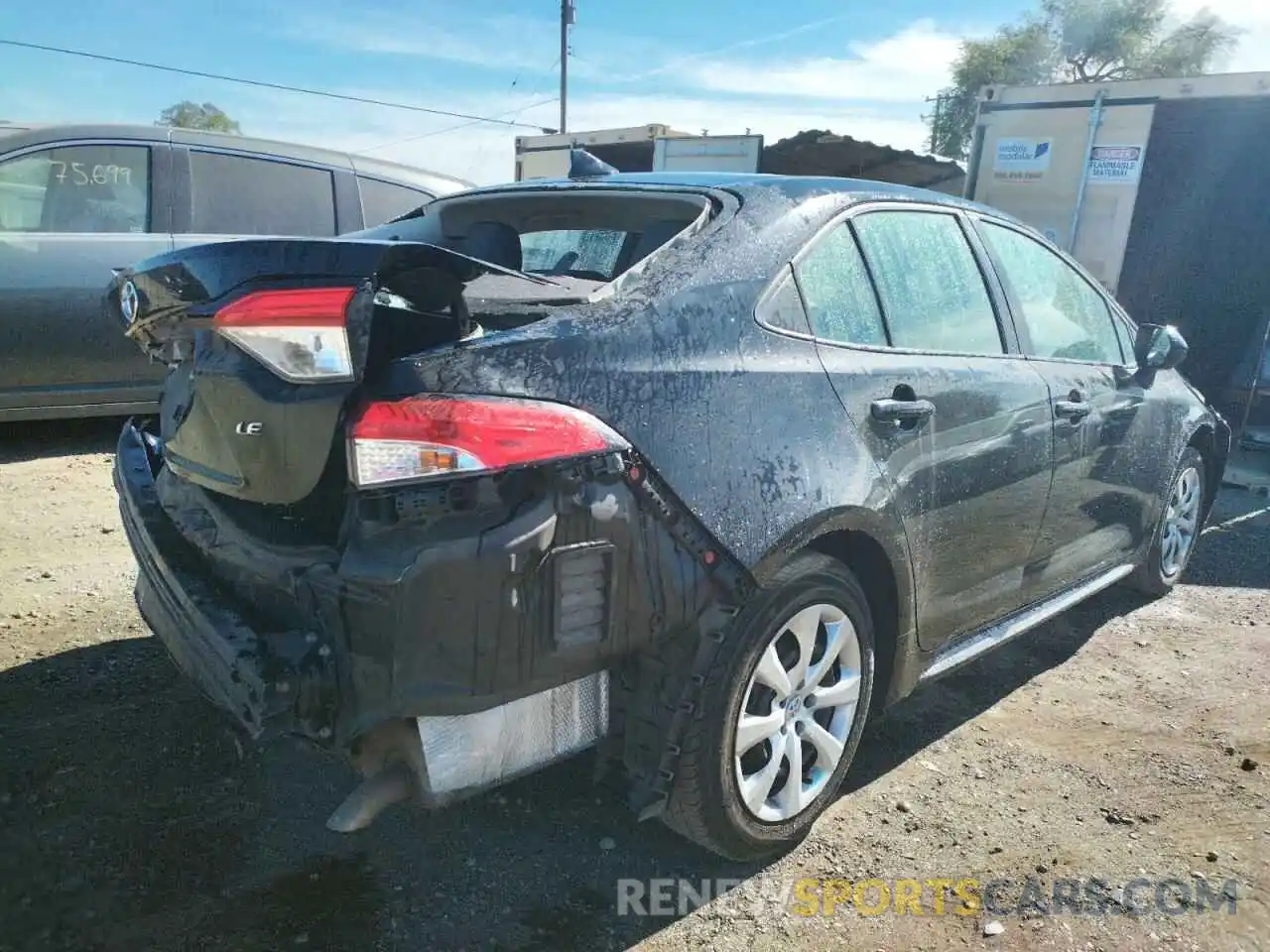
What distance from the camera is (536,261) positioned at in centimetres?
309

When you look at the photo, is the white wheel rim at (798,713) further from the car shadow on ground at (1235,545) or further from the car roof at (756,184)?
the car shadow on ground at (1235,545)

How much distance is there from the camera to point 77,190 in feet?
18.4

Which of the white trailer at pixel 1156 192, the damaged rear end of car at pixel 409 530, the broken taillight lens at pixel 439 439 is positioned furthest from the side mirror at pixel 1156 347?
the white trailer at pixel 1156 192

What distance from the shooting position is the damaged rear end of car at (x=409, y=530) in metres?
1.87

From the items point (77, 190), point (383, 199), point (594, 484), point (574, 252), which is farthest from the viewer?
point (383, 199)

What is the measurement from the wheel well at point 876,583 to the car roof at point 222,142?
14.0ft

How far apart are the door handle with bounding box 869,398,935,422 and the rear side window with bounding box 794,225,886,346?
186 mm

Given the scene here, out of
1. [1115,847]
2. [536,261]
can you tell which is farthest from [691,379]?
[1115,847]

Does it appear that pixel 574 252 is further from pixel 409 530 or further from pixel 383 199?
pixel 383 199

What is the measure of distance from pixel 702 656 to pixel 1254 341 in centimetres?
732

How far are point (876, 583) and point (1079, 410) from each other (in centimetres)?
125

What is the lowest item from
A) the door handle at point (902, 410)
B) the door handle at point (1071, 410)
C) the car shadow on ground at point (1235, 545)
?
the car shadow on ground at point (1235, 545)

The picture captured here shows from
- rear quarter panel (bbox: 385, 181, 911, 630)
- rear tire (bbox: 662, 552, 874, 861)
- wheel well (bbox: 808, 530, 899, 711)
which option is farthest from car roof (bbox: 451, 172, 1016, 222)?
rear tire (bbox: 662, 552, 874, 861)

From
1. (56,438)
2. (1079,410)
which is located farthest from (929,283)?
(56,438)
